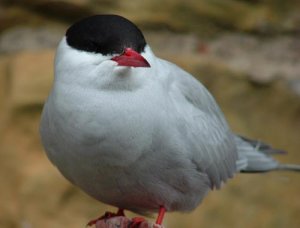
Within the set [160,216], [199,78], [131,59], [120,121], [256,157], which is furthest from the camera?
[199,78]

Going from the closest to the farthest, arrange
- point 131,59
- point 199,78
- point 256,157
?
point 131,59 < point 256,157 < point 199,78

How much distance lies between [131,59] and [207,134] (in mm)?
579

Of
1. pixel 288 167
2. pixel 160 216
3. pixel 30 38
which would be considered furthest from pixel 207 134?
pixel 30 38

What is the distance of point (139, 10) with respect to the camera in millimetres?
3803

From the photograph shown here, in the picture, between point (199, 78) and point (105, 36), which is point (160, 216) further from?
point (199, 78)

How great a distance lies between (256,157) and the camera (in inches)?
141

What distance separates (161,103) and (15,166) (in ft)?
3.46

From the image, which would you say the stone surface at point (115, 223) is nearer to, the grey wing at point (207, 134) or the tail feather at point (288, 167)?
the grey wing at point (207, 134)

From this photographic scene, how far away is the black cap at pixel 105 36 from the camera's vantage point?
108 inches

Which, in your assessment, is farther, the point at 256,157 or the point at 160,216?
the point at 256,157

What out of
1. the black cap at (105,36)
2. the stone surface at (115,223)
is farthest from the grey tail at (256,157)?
the black cap at (105,36)

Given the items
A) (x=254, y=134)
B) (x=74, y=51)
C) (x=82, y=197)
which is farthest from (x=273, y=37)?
(x=74, y=51)

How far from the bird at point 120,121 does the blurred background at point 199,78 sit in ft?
2.35

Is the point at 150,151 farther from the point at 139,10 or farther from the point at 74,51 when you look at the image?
the point at 139,10
